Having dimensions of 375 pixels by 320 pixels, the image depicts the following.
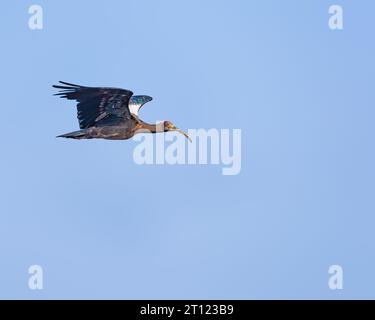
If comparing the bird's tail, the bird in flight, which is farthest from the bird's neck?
A: the bird's tail

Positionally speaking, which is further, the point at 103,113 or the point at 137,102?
the point at 137,102

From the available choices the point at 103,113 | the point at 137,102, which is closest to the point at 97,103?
the point at 103,113

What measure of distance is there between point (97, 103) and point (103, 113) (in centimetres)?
35

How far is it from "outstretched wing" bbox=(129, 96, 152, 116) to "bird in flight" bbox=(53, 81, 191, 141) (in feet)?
6.29

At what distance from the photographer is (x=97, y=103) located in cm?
4041

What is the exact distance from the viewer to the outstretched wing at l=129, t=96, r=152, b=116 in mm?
43406

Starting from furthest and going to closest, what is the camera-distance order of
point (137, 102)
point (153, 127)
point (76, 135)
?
point (137, 102) → point (153, 127) → point (76, 135)

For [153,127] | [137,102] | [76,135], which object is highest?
[137,102]

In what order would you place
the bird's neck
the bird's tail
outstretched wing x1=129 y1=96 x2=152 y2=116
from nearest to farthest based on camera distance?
the bird's tail, the bird's neck, outstretched wing x1=129 y1=96 x2=152 y2=116

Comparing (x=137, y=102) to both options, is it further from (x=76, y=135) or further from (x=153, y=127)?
(x=76, y=135)

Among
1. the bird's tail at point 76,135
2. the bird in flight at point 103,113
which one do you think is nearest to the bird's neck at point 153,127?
the bird in flight at point 103,113

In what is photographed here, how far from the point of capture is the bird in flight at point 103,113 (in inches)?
1574

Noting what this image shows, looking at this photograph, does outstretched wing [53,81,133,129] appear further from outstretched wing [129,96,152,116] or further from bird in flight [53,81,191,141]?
outstretched wing [129,96,152,116]

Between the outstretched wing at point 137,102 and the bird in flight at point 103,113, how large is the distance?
1916 mm
